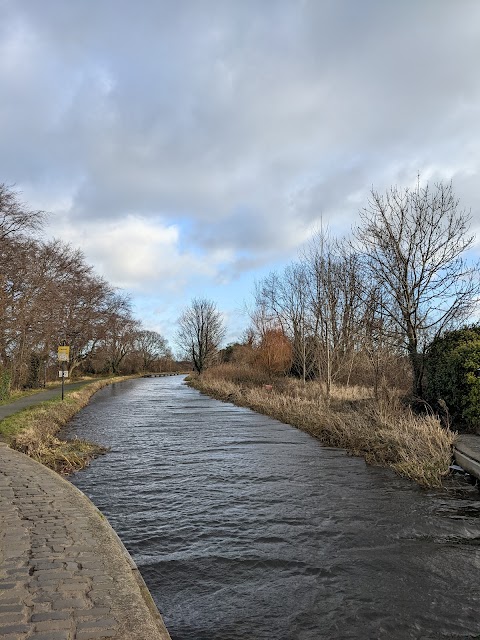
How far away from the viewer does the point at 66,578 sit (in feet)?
13.2

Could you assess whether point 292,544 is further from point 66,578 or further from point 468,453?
point 468,453

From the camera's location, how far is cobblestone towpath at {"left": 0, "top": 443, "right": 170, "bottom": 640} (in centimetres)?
322

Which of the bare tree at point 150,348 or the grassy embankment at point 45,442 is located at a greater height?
the bare tree at point 150,348

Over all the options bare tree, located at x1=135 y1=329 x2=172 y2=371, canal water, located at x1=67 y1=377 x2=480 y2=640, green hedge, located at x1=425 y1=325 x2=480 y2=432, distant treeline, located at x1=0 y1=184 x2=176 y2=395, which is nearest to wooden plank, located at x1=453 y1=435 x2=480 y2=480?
green hedge, located at x1=425 y1=325 x2=480 y2=432

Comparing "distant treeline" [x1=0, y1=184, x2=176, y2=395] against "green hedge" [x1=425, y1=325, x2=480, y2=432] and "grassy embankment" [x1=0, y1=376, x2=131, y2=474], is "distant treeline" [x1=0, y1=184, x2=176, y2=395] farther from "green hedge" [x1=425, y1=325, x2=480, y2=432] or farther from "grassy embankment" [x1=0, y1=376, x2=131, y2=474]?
"green hedge" [x1=425, y1=325, x2=480, y2=432]

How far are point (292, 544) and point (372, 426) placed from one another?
707 cm

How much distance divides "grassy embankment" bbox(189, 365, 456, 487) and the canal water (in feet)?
1.68

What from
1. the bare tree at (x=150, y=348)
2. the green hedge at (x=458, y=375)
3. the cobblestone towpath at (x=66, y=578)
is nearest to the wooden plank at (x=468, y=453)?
the green hedge at (x=458, y=375)

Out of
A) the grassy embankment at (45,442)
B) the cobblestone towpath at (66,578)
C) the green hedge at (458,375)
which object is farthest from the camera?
the green hedge at (458,375)

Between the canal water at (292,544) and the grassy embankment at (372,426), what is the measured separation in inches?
20.1

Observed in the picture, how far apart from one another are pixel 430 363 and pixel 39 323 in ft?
71.3

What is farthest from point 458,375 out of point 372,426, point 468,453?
point 468,453

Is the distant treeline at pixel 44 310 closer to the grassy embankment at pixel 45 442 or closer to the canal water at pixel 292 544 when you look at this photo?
the grassy embankment at pixel 45 442

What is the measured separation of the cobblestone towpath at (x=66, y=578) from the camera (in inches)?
127
